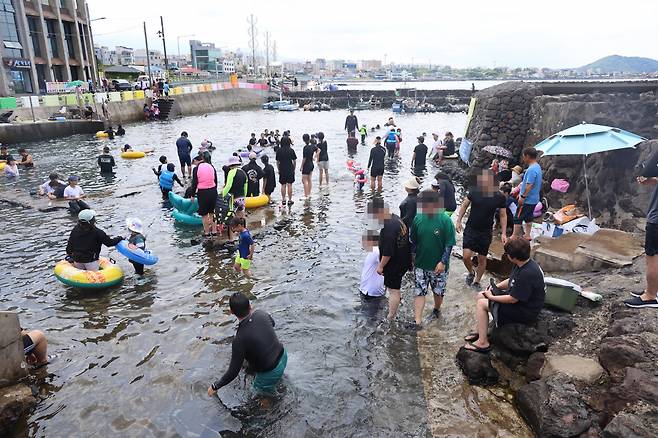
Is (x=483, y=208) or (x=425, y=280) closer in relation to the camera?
(x=425, y=280)

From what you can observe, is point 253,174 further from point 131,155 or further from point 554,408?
point 131,155

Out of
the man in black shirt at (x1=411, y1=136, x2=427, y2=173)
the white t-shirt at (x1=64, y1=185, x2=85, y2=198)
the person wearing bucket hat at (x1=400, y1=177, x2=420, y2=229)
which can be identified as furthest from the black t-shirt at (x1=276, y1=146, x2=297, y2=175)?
the man in black shirt at (x1=411, y1=136, x2=427, y2=173)

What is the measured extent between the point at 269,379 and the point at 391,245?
8.43ft

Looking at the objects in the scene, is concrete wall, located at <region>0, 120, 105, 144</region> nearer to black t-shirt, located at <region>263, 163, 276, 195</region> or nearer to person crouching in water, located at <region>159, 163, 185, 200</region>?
person crouching in water, located at <region>159, 163, 185, 200</region>

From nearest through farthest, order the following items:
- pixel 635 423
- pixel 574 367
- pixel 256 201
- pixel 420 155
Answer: pixel 635 423 → pixel 574 367 → pixel 256 201 → pixel 420 155

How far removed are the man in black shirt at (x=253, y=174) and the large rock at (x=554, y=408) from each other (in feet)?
32.3

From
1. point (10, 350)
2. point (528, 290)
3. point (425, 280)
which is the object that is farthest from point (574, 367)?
point (10, 350)

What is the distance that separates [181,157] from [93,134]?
20.5 meters

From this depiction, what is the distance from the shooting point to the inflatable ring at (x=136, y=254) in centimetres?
888

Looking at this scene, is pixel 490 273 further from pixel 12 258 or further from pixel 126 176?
pixel 126 176

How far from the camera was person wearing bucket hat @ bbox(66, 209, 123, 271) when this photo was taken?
8.44 m

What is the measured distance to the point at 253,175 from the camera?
1323 cm

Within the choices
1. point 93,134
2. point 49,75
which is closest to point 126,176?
point 93,134

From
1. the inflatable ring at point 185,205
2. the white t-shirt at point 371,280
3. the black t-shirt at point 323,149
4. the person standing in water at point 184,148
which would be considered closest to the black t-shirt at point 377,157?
the black t-shirt at point 323,149
